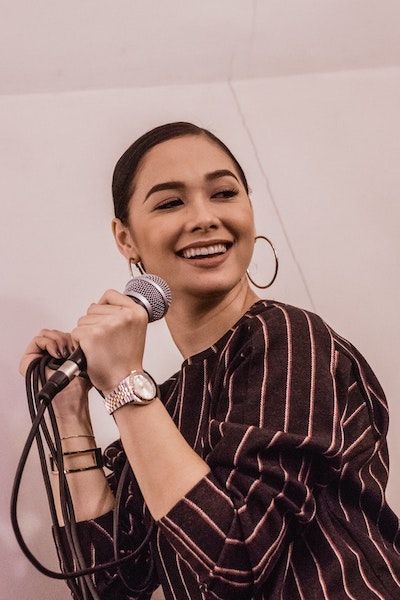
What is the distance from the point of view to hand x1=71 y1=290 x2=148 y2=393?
786mm

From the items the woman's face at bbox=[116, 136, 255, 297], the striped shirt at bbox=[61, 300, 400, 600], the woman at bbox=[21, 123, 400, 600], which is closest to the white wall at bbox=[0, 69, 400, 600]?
the woman at bbox=[21, 123, 400, 600]

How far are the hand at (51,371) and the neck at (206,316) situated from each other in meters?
0.20

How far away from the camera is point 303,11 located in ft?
5.04

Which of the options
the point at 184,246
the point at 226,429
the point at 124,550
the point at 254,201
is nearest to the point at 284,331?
the point at 226,429

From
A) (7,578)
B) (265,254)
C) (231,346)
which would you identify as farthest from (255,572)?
(265,254)

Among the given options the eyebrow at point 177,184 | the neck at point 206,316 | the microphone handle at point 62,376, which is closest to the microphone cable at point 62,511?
the microphone handle at point 62,376

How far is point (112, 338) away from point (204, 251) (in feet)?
0.96

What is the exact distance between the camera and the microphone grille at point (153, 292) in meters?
0.84

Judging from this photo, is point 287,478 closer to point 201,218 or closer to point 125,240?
point 201,218

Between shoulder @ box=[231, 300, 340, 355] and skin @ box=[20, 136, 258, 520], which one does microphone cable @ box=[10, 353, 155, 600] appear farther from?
shoulder @ box=[231, 300, 340, 355]

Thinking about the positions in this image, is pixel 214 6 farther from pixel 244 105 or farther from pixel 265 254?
pixel 265 254

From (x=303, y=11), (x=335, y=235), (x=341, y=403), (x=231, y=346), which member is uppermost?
(x=303, y=11)

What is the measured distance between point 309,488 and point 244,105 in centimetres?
119

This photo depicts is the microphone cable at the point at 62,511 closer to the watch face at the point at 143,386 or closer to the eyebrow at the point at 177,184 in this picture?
the watch face at the point at 143,386
